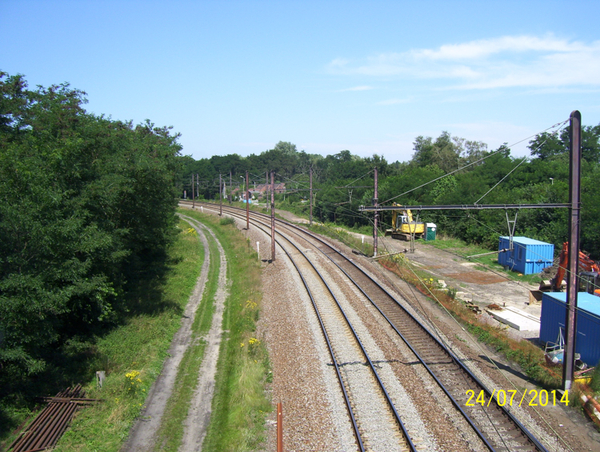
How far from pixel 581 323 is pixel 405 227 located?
30330 mm

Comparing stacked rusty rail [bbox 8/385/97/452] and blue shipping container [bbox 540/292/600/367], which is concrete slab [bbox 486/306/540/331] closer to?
blue shipping container [bbox 540/292/600/367]

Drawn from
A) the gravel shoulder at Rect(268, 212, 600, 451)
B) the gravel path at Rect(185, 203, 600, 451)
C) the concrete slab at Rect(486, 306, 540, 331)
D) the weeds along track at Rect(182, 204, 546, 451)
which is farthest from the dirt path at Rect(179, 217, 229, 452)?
the concrete slab at Rect(486, 306, 540, 331)

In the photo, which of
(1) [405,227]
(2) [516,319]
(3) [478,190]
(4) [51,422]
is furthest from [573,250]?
(3) [478,190]

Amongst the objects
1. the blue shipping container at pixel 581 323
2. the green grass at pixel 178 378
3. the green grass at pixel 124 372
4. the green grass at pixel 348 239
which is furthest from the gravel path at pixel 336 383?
the green grass at pixel 348 239

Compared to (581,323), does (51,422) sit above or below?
below

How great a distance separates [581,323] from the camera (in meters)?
14.0

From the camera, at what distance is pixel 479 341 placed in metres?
15.8

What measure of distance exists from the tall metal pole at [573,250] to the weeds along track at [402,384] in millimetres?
2287

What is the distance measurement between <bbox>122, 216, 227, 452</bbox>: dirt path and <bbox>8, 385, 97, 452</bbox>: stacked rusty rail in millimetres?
1779

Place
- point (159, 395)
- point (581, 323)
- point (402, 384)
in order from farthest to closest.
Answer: point (581, 323)
point (159, 395)
point (402, 384)

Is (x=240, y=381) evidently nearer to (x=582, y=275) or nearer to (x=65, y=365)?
(x=65, y=365)

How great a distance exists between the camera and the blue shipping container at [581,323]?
1329 centimetres

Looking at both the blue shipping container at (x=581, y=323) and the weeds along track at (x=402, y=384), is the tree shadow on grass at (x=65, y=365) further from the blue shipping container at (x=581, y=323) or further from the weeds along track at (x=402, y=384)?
the blue shipping container at (x=581, y=323)

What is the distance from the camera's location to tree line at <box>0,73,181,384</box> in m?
11.4
